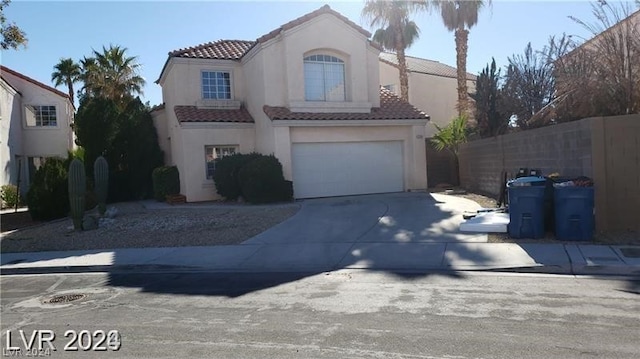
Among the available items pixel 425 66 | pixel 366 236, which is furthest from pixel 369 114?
pixel 425 66

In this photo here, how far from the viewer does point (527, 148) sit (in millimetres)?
14242

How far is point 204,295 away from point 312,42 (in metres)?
13.4

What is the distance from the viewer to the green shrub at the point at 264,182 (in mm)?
16844

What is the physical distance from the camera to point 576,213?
975 centimetres

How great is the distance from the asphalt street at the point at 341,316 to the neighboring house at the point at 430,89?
2398 centimetres

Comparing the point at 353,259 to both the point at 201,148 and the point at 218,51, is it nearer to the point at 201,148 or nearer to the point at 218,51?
the point at 201,148

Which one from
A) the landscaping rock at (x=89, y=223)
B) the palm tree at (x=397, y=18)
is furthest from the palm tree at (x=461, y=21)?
the landscaping rock at (x=89, y=223)

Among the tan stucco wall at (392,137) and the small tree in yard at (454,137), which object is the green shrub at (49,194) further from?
the small tree in yard at (454,137)

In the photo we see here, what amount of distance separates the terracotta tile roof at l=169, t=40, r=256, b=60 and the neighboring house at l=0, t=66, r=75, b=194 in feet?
33.7

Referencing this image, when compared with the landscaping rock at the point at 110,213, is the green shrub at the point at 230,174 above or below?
above

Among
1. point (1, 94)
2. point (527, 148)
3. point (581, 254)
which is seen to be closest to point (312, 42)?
point (527, 148)

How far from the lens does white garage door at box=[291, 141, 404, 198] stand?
1844cm

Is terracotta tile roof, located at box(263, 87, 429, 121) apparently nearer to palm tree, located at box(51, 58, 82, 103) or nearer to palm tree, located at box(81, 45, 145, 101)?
palm tree, located at box(81, 45, 145, 101)

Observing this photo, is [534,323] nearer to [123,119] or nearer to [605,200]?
[605,200]
